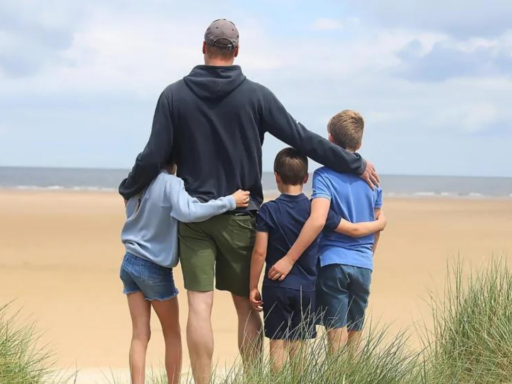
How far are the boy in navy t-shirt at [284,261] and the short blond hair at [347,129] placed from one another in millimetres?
314

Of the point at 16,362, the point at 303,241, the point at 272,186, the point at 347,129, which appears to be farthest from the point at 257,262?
the point at 272,186

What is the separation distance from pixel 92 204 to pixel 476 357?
2380cm

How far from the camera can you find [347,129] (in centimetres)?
386

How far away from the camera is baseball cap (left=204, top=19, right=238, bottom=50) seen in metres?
3.51

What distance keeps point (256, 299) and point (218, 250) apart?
297 millimetres

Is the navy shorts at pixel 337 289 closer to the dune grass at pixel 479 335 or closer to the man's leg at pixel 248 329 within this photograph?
the man's leg at pixel 248 329

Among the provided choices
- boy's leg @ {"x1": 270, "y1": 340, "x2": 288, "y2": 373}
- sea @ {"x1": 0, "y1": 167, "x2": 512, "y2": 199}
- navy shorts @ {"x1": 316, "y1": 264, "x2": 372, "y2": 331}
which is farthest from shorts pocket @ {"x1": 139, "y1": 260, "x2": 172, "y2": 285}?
sea @ {"x1": 0, "y1": 167, "x2": 512, "y2": 199}

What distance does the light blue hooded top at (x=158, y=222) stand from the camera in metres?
3.57

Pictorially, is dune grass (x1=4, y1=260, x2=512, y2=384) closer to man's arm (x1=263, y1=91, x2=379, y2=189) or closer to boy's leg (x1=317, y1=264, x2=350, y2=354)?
boy's leg (x1=317, y1=264, x2=350, y2=354)

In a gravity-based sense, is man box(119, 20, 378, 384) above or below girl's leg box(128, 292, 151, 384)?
above

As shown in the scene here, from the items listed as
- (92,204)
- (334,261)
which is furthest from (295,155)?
(92,204)

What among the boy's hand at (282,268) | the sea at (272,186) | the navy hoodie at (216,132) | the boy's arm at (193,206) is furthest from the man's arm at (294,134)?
the sea at (272,186)

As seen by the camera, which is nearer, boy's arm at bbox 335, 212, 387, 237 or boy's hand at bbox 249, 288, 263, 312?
boy's hand at bbox 249, 288, 263, 312

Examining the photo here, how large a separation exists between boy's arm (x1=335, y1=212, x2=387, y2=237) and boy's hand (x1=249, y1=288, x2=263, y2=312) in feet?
1.67
